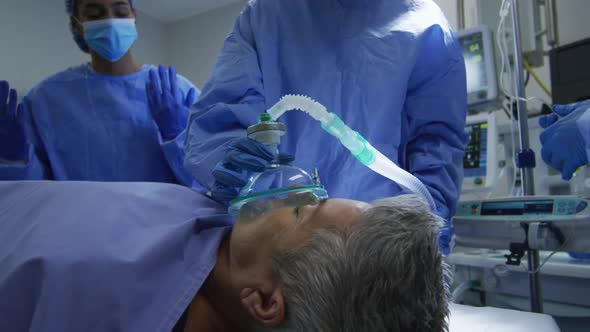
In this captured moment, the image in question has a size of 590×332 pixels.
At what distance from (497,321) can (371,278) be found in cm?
73

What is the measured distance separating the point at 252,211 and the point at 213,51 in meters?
3.52

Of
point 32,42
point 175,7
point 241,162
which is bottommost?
point 241,162

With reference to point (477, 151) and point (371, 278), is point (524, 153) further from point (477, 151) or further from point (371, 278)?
point (371, 278)

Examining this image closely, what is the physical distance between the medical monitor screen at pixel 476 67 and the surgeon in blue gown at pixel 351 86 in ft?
2.58

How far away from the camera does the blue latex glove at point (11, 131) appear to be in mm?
1712

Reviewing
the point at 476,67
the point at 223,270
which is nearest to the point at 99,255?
the point at 223,270

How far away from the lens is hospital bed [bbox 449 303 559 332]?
3.88 feet

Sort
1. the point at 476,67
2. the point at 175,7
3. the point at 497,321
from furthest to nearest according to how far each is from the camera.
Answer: the point at 175,7
the point at 476,67
the point at 497,321

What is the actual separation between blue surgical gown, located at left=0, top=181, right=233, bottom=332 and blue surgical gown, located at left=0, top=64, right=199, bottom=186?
724mm

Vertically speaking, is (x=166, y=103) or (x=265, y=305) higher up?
(x=166, y=103)

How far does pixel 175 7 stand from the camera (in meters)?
4.07

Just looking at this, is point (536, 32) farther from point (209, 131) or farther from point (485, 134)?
point (209, 131)

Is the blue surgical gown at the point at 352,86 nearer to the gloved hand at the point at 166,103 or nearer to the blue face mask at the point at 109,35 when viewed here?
the gloved hand at the point at 166,103

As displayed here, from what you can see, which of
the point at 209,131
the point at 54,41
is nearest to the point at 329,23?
the point at 209,131
